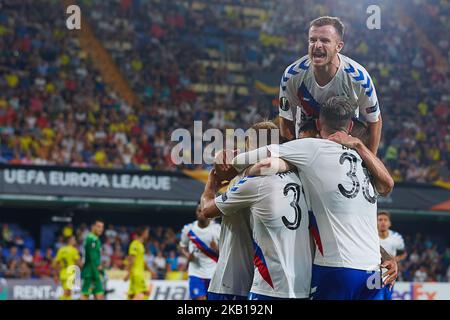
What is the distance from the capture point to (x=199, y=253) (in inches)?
591

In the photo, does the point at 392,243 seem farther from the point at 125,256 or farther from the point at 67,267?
the point at 125,256

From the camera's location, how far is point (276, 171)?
639cm

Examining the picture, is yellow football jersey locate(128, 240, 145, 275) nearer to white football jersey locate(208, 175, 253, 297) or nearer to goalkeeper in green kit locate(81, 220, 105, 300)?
goalkeeper in green kit locate(81, 220, 105, 300)

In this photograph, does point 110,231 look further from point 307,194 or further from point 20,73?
point 307,194

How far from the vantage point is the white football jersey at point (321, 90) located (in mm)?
7621

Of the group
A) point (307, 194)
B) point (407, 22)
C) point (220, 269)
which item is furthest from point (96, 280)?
point (407, 22)

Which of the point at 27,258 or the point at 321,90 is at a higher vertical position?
the point at 321,90

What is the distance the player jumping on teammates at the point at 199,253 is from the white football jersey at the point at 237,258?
6905 millimetres

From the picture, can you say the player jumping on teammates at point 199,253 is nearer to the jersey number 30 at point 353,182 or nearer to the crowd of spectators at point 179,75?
the crowd of spectators at point 179,75

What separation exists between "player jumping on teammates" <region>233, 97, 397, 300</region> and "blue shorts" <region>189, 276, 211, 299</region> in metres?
8.65

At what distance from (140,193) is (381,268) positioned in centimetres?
1619

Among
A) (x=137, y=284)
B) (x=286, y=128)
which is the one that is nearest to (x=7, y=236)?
(x=137, y=284)

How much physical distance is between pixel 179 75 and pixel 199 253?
13.4m
